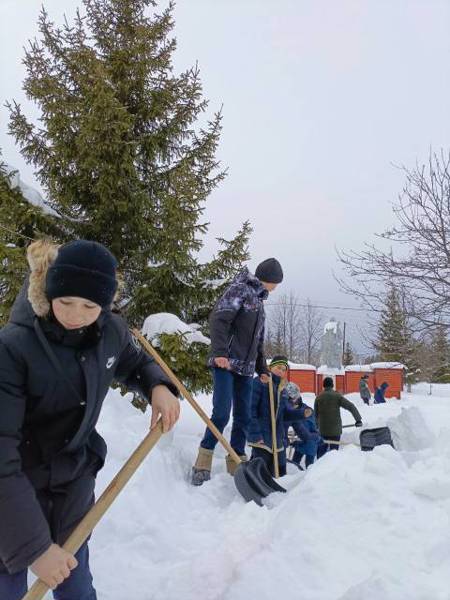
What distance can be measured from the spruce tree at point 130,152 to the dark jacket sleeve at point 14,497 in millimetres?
5494

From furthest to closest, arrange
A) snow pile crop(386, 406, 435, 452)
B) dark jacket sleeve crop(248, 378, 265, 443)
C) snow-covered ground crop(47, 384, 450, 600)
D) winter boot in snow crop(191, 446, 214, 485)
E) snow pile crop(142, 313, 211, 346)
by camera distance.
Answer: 1. snow pile crop(142, 313, 211, 346)
2. snow pile crop(386, 406, 435, 452)
3. dark jacket sleeve crop(248, 378, 265, 443)
4. winter boot in snow crop(191, 446, 214, 485)
5. snow-covered ground crop(47, 384, 450, 600)

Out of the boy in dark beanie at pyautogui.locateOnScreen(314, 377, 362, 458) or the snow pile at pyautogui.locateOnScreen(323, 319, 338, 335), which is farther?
the snow pile at pyautogui.locateOnScreen(323, 319, 338, 335)

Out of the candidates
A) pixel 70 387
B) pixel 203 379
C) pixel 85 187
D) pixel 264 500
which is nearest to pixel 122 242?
pixel 85 187

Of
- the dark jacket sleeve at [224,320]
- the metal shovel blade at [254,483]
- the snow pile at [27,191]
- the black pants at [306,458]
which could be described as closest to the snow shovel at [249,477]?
the metal shovel blade at [254,483]

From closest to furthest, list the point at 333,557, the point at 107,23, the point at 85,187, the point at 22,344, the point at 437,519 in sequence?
the point at 22,344, the point at 333,557, the point at 437,519, the point at 85,187, the point at 107,23

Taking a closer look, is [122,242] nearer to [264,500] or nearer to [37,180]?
[37,180]

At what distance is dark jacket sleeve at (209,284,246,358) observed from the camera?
4141 mm

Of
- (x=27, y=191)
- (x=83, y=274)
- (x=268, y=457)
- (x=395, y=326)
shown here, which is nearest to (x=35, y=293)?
(x=83, y=274)

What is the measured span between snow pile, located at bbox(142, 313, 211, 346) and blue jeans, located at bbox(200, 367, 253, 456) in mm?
2113

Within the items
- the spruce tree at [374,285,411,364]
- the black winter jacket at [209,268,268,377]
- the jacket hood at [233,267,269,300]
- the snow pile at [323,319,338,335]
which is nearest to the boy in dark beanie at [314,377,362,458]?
the spruce tree at [374,285,411,364]

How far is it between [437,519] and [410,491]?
373 millimetres

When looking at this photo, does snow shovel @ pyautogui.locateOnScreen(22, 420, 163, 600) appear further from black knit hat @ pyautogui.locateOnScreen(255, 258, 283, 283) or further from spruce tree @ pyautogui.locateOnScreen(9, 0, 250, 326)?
spruce tree @ pyautogui.locateOnScreen(9, 0, 250, 326)

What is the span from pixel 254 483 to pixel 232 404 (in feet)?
2.90

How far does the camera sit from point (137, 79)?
759 centimetres
